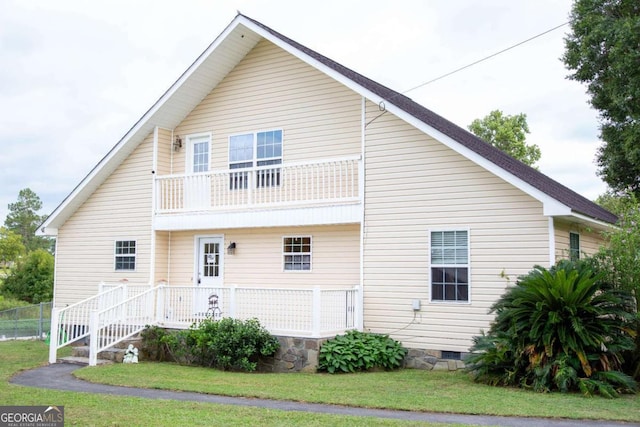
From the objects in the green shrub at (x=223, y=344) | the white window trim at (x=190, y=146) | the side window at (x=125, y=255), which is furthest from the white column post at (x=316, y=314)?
the side window at (x=125, y=255)

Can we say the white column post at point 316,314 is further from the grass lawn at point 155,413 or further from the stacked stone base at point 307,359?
the grass lawn at point 155,413

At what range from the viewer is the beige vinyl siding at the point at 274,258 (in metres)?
15.3

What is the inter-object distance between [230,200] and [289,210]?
2.51 metres

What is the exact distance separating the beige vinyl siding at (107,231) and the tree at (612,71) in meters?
Result: 13.6

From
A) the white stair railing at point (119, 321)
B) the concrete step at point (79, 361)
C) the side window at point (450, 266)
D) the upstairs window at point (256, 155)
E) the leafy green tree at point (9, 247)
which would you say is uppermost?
the upstairs window at point (256, 155)

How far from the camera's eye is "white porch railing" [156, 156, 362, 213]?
1512 cm

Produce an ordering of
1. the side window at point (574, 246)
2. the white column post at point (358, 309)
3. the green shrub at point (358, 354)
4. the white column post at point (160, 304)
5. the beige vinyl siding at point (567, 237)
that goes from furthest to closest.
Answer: the white column post at point (160, 304), the white column post at point (358, 309), the side window at point (574, 246), the green shrub at point (358, 354), the beige vinyl siding at point (567, 237)

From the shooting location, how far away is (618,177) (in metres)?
21.6

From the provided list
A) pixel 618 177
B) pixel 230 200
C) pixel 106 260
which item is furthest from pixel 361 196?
pixel 618 177

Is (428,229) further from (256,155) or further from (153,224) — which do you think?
(153,224)

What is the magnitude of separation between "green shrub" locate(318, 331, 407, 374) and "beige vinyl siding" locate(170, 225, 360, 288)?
1.89 m

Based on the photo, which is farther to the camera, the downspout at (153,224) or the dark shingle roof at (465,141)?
the downspout at (153,224)

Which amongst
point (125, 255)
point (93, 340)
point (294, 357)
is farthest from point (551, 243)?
point (125, 255)

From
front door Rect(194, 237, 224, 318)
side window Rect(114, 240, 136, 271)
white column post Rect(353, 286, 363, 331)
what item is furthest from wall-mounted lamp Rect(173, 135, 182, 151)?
white column post Rect(353, 286, 363, 331)
